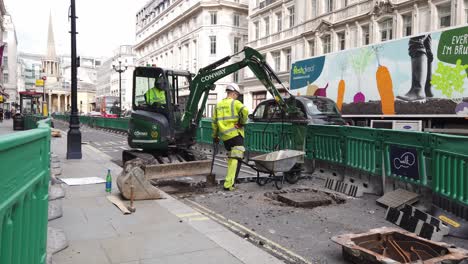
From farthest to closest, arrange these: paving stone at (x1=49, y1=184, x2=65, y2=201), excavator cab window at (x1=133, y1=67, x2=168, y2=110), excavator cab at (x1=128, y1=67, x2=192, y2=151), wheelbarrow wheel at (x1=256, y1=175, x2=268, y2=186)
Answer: excavator cab window at (x1=133, y1=67, x2=168, y2=110), excavator cab at (x1=128, y1=67, x2=192, y2=151), wheelbarrow wheel at (x1=256, y1=175, x2=268, y2=186), paving stone at (x1=49, y1=184, x2=65, y2=201)

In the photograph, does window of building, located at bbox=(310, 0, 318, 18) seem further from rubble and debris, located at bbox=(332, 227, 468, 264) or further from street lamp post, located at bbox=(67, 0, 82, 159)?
rubble and debris, located at bbox=(332, 227, 468, 264)

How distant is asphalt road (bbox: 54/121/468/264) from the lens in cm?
496

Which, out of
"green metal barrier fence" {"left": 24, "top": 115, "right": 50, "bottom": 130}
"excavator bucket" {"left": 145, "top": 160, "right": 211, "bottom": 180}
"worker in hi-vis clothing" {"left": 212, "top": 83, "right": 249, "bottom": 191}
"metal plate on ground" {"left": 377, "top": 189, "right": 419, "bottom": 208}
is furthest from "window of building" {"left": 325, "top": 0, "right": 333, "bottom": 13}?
"metal plate on ground" {"left": 377, "top": 189, "right": 419, "bottom": 208}

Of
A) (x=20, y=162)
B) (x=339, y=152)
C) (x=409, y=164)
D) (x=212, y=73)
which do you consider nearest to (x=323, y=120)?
(x=339, y=152)

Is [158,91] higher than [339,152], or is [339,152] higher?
[158,91]

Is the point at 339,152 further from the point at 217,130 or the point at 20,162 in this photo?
the point at 20,162

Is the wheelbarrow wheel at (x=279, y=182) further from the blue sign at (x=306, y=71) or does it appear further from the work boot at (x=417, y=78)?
the blue sign at (x=306, y=71)

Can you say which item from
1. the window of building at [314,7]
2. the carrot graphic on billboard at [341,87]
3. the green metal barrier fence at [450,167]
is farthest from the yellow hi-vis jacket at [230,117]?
the window of building at [314,7]

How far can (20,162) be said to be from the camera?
229 centimetres

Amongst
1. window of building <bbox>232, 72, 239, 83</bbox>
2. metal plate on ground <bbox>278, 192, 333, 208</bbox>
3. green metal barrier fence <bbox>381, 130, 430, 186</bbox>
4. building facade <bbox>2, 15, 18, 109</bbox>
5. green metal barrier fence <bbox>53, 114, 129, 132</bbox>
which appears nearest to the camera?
green metal barrier fence <bbox>381, 130, 430, 186</bbox>

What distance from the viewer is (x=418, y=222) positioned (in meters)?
5.52

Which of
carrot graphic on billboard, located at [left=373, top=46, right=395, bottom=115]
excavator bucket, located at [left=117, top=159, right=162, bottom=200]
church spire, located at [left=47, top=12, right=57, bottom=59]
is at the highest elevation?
church spire, located at [left=47, top=12, right=57, bottom=59]

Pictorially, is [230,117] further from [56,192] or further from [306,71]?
[306,71]

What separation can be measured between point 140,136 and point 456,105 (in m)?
9.17
